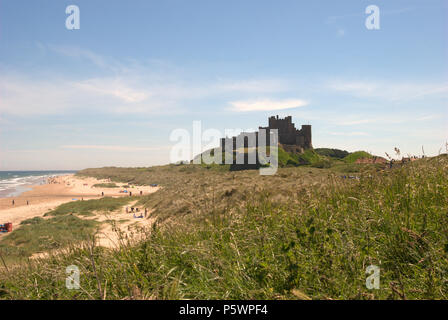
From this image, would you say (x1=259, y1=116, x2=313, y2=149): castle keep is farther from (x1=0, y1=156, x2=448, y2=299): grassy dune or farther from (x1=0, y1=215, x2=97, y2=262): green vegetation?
(x1=0, y1=156, x2=448, y2=299): grassy dune

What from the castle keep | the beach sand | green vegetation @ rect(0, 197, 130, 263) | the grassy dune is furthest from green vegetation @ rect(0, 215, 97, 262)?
the castle keep

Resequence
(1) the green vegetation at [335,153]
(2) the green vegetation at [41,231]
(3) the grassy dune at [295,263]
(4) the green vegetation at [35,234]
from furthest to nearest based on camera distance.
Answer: (1) the green vegetation at [335,153] < (4) the green vegetation at [35,234] < (2) the green vegetation at [41,231] < (3) the grassy dune at [295,263]

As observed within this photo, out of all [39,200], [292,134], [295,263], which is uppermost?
[292,134]

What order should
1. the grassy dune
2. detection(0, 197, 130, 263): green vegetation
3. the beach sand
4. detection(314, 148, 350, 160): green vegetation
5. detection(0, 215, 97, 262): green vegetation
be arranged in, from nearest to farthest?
the grassy dune → detection(0, 197, 130, 263): green vegetation → detection(0, 215, 97, 262): green vegetation → the beach sand → detection(314, 148, 350, 160): green vegetation

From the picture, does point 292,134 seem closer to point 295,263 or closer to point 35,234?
point 35,234

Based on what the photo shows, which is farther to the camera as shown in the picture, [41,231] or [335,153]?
[335,153]

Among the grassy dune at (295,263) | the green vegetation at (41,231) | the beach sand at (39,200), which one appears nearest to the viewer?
the grassy dune at (295,263)

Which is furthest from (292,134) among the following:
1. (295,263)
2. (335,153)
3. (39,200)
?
(295,263)

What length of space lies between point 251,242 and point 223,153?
5404cm

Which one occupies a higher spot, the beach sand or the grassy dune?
the grassy dune

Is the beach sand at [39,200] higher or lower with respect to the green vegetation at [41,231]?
lower

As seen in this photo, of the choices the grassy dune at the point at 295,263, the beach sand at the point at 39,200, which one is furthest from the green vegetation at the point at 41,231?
the grassy dune at the point at 295,263

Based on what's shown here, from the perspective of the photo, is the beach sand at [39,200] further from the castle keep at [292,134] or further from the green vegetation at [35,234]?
the castle keep at [292,134]

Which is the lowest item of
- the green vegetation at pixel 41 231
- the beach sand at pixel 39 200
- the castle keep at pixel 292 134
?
the beach sand at pixel 39 200
